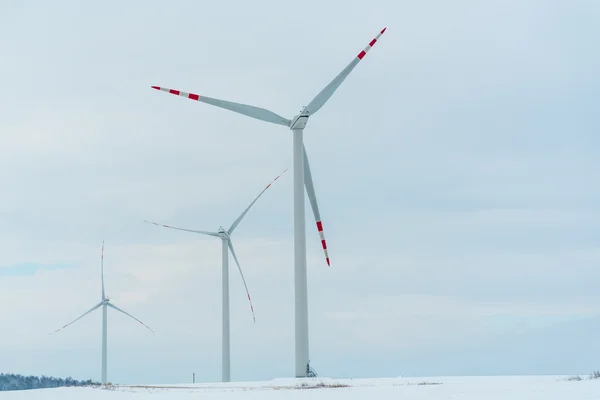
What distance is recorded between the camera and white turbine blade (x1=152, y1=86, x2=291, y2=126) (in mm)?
71562

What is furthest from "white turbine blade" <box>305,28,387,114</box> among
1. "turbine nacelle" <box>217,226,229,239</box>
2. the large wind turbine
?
"turbine nacelle" <box>217,226,229,239</box>

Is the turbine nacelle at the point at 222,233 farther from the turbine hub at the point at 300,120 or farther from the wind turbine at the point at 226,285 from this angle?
the turbine hub at the point at 300,120

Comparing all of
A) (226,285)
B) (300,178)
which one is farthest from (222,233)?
(300,178)

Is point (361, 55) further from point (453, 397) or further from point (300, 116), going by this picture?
point (453, 397)

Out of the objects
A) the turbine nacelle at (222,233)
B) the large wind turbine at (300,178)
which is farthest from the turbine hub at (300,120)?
the turbine nacelle at (222,233)

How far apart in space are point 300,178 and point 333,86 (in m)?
10.2

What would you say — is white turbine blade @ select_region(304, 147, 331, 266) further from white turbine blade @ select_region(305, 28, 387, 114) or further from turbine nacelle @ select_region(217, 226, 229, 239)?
turbine nacelle @ select_region(217, 226, 229, 239)

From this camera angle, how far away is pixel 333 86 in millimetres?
73000

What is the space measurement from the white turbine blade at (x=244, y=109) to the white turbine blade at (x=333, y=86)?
2459 millimetres

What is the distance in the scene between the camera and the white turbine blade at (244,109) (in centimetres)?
7156

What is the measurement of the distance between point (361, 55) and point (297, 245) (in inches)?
754

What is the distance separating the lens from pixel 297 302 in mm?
65062

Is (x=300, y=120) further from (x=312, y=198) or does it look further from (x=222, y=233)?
(x=222, y=233)

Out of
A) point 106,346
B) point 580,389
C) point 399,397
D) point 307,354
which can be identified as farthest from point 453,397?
point 106,346
